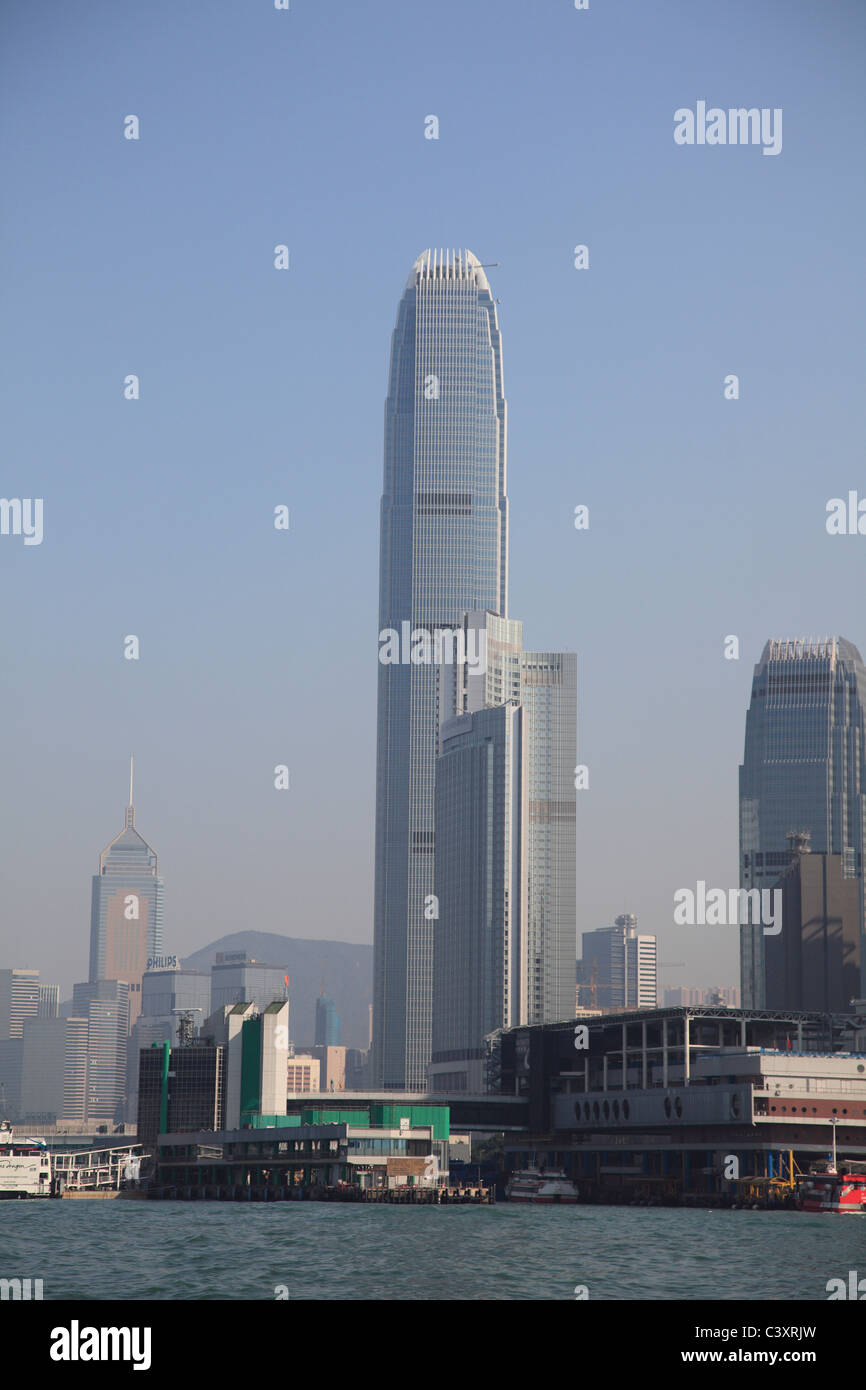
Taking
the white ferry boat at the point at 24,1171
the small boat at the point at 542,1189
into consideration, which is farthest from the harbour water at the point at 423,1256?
the small boat at the point at 542,1189

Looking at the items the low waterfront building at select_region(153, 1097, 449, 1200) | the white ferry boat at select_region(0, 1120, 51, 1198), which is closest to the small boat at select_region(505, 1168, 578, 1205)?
the low waterfront building at select_region(153, 1097, 449, 1200)

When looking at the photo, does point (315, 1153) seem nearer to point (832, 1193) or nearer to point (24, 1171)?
point (24, 1171)

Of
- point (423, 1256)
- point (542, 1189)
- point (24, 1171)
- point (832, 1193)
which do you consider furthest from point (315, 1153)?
point (423, 1256)

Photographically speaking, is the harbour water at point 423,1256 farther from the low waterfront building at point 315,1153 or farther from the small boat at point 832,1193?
the low waterfront building at point 315,1153

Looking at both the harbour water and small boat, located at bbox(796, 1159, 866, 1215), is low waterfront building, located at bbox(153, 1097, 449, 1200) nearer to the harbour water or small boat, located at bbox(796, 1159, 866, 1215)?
small boat, located at bbox(796, 1159, 866, 1215)
